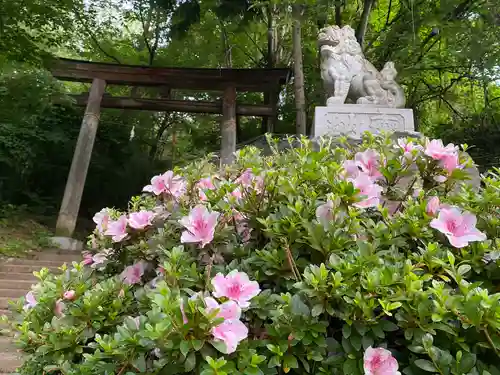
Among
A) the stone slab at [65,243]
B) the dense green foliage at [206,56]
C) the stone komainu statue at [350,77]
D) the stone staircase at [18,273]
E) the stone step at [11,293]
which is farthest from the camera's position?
the stone slab at [65,243]

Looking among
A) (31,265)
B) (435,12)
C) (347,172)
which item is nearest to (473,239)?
(347,172)

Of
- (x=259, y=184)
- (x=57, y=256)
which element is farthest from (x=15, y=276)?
(x=259, y=184)

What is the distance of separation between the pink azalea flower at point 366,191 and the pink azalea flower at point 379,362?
0.38m

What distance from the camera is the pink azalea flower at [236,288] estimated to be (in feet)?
3.11

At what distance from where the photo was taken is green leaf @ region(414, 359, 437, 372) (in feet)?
2.81

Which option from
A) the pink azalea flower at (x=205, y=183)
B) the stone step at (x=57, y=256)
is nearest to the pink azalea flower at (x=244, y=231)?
the pink azalea flower at (x=205, y=183)

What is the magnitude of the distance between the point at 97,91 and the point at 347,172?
8.07 meters

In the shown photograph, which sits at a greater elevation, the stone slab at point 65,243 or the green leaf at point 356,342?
the stone slab at point 65,243

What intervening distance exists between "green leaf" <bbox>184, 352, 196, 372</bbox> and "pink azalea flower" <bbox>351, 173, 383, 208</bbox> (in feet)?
1.87

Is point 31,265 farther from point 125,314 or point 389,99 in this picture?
point 125,314

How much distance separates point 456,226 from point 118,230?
94 cm

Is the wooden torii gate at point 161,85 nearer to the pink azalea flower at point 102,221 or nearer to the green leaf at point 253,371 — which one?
the pink azalea flower at point 102,221

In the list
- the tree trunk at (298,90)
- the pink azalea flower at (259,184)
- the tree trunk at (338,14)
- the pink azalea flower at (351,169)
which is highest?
the tree trunk at (338,14)

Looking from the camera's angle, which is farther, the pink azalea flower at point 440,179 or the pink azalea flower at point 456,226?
the pink azalea flower at point 440,179
